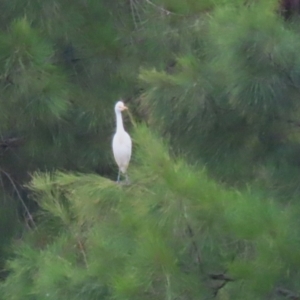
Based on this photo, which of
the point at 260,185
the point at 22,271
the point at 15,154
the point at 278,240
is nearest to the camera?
the point at 278,240

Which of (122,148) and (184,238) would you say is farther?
(122,148)

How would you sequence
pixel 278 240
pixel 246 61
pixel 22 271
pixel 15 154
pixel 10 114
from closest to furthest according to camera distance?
pixel 278 240 → pixel 246 61 → pixel 22 271 → pixel 10 114 → pixel 15 154

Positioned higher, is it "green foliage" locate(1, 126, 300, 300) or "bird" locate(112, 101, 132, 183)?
"green foliage" locate(1, 126, 300, 300)

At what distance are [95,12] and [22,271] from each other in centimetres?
77

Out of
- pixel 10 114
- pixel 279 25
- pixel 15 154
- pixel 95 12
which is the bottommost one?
pixel 15 154

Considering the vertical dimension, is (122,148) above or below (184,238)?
below

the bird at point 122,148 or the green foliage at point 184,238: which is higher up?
the green foliage at point 184,238

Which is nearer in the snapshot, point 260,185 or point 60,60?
point 260,185

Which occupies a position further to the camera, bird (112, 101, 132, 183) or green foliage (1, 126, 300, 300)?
bird (112, 101, 132, 183)

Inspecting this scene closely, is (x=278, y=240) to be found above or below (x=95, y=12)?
above

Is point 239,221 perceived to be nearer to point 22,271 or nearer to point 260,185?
point 260,185

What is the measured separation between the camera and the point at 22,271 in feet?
7.93

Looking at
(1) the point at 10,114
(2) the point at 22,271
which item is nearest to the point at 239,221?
(2) the point at 22,271

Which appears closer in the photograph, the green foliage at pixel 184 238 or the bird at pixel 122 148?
the green foliage at pixel 184 238
